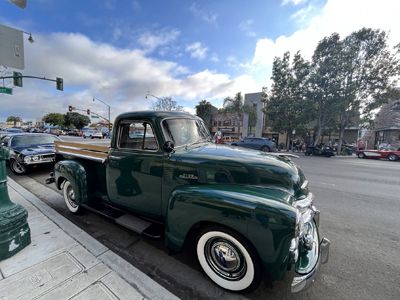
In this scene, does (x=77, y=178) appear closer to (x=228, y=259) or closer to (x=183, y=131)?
(x=183, y=131)

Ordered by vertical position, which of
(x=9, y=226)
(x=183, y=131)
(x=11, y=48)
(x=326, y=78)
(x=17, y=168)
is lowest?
(x=17, y=168)

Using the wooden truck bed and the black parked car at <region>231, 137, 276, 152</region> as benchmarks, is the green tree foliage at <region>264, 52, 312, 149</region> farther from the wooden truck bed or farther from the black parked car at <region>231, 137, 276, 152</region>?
the wooden truck bed

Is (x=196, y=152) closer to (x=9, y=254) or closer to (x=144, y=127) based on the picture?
(x=144, y=127)

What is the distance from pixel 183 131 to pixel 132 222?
161 centimetres

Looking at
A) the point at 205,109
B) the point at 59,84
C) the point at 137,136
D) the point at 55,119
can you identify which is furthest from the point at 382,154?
the point at 55,119

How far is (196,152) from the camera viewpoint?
2666mm

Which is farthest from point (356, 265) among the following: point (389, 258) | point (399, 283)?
point (389, 258)

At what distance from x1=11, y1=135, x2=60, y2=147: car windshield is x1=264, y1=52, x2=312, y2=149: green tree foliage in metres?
25.7

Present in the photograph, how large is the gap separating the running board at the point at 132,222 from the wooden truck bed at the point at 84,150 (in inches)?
35.5

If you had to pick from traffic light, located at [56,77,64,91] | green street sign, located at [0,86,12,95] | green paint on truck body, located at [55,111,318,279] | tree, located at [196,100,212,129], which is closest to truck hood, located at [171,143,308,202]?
green paint on truck body, located at [55,111,318,279]

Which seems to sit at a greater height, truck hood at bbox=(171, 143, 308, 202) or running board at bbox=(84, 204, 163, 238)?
truck hood at bbox=(171, 143, 308, 202)

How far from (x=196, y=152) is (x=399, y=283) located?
118 inches

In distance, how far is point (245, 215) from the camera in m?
1.91

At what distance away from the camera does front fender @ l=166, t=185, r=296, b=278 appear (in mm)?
1801
